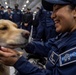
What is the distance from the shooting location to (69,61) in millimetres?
1697

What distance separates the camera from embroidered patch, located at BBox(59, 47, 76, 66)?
5.51ft

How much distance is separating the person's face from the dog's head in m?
1.26

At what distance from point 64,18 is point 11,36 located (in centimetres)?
157

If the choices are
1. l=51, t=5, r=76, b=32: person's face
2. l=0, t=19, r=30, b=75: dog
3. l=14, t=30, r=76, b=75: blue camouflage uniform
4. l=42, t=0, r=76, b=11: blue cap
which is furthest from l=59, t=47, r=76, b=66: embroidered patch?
l=0, t=19, r=30, b=75: dog

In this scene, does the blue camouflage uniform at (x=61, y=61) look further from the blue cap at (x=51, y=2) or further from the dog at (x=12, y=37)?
the dog at (x=12, y=37)

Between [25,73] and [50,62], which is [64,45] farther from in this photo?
[25,73]

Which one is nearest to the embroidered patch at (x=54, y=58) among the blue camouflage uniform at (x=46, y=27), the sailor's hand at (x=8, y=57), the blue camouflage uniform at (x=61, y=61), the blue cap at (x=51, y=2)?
the blue camouflage uniform at (x=61, y=61)

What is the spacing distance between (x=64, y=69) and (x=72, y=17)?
40 centimetres

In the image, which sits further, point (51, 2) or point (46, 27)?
point (46, 27)

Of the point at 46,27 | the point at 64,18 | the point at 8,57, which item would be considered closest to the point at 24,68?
the point at 8,57

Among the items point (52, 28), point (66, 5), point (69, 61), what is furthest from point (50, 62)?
point (52, 28)

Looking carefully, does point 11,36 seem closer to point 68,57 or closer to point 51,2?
point 51,2

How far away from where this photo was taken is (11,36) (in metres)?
3.28

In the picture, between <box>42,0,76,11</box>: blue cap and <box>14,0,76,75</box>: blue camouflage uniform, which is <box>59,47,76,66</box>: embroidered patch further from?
<box>42,0,76,11</box>: blue cap
